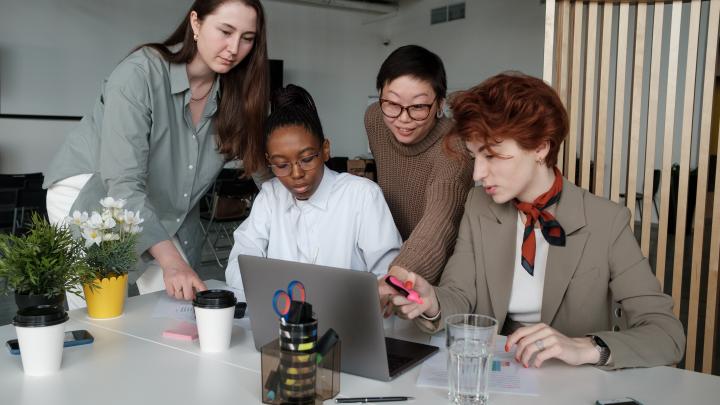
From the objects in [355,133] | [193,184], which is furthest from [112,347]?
[355,133]

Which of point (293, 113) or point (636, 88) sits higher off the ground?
point (636, 88)

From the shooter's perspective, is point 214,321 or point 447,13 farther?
point 447,13

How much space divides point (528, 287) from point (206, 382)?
3.01ft

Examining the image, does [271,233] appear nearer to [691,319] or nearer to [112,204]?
[112,204]

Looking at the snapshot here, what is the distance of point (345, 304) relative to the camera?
1343 mm

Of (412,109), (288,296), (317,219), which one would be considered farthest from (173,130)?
(288,296)

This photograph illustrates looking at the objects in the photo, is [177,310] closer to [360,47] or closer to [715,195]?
[715,195]

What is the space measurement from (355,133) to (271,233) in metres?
10.9

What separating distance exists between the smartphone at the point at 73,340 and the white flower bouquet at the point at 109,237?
21 centimetres

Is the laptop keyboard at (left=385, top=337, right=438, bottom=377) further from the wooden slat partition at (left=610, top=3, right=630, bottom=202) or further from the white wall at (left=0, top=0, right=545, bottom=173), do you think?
the white wall at (left=0, top=0, right=545, bottom=173)

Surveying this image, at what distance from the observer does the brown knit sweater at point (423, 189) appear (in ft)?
6.32

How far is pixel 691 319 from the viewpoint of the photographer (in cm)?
264

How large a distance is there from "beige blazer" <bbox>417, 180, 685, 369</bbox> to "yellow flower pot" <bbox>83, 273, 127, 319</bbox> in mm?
826

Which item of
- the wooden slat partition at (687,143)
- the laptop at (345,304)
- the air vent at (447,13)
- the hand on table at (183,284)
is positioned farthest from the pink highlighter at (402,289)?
the air vent at (447,13)
